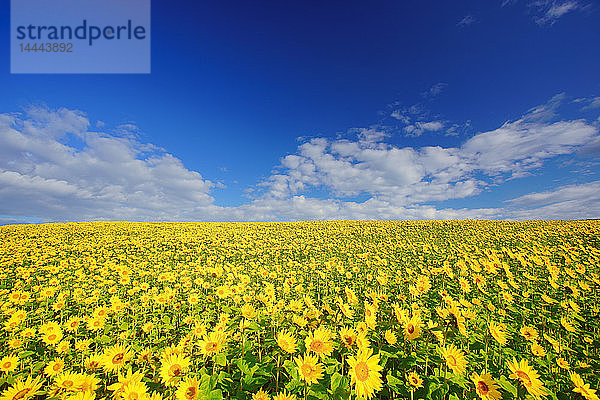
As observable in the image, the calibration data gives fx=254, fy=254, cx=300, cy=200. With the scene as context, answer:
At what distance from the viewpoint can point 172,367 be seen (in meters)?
2.63

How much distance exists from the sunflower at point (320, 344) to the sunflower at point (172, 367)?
4.29ft

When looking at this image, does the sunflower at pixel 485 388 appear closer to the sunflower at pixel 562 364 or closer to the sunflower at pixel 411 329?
the sunflower at pixel 411 329

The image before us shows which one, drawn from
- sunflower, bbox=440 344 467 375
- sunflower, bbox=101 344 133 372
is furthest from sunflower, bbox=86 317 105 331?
sunflower, bbox=440 344 467 375

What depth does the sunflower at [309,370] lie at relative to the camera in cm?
222

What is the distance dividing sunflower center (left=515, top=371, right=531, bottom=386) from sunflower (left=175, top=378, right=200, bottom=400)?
9.72 ft

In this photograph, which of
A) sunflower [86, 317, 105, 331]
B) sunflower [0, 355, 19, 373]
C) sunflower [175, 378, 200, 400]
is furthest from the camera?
sunflower [86, 317, 105, 331]

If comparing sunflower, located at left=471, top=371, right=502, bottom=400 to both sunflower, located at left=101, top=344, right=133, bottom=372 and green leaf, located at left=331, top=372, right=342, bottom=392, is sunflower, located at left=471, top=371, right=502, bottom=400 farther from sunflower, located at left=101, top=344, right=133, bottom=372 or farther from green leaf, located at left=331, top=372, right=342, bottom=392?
sunflower, located at left=101, top=344, right=133, bottom=372

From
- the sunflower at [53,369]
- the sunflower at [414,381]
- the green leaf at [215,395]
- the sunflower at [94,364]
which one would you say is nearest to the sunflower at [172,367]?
the green leaf at [215,395]

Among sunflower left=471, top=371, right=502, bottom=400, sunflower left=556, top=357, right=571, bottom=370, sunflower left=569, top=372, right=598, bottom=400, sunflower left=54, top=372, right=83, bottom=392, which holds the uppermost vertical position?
sunflower left=54, top=372, right=83, bottom=392

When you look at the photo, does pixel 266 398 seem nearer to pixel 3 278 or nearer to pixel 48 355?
pixel 48 355

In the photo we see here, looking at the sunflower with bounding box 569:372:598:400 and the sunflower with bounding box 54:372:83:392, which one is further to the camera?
the sunflower with bounding box 569:372:598:400

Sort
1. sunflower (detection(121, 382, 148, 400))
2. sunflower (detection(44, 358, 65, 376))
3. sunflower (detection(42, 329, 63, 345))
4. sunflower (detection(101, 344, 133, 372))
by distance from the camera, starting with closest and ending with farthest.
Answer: sunflower (detection(121, 382, 148, 400)), sunflower (detection(101, 344, 133, 372)), sunflower (detection(44, 358, 65, 376)), sunflower (detection(42, 329, 63, 345))

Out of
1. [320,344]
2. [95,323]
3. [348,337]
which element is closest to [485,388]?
[348,337]

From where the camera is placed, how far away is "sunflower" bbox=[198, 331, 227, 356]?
9.56 ft
